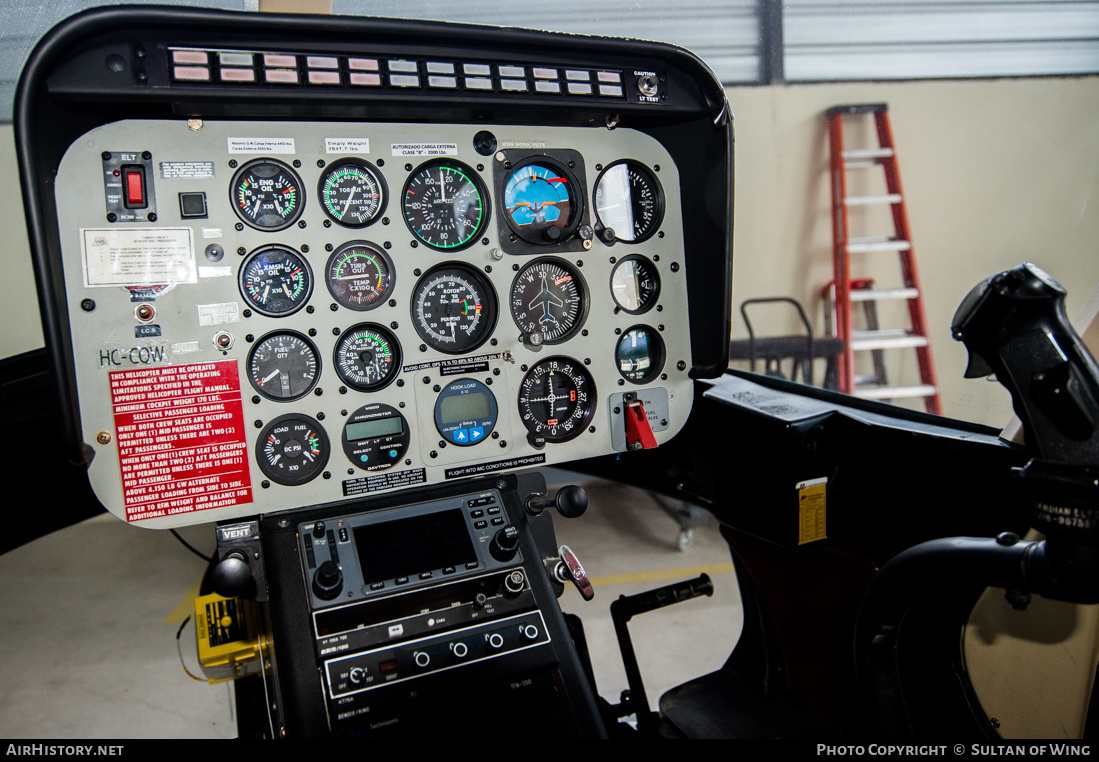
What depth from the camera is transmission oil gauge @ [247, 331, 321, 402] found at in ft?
5.53

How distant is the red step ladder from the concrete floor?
1578 mm

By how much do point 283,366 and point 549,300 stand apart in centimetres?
68

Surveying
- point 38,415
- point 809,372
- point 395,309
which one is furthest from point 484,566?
point 809,372

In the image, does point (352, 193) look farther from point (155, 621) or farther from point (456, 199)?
Result: point (155, 621)

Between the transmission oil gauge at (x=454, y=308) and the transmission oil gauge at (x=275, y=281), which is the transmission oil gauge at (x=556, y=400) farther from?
the transmission oil gauge at (x=275, y=281)

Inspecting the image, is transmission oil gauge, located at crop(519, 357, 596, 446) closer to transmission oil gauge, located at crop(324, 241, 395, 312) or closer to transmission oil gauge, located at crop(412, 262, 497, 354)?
transmission oil gauge, located at crop(412, 262, 497, 354)

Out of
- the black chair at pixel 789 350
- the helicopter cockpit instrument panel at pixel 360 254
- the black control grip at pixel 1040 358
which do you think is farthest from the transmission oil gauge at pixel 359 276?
the black chair at pixel 789 350

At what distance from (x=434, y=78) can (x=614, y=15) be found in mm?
1805

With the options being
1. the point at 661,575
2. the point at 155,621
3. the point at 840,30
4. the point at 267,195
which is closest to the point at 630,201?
the point at 267,195

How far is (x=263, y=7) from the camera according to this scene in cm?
196

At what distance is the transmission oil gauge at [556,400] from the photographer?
1931 millimetres

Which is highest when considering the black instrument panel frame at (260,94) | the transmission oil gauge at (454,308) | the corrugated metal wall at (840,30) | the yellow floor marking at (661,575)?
the corrugated metal wall at (840,30)

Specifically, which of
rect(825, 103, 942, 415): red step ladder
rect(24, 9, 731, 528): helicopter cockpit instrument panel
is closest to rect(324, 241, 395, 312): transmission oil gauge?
rect(24, 9, 731, 528): helicopter cockpit instrument panel

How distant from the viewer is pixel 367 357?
69.9 inches
